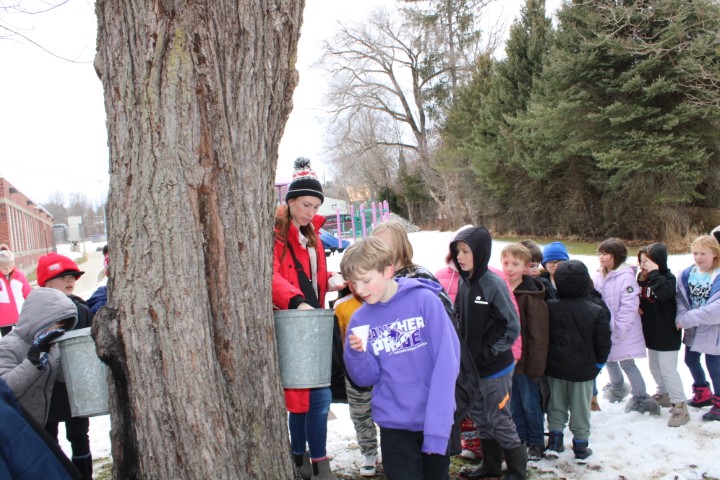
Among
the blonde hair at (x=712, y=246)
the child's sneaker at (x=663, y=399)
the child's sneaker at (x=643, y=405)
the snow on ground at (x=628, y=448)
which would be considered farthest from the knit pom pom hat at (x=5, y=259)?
the blonde hair at (x=712, y=246)

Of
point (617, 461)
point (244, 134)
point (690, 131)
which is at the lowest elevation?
point (617, 461)

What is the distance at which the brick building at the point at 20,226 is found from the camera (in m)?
27.1

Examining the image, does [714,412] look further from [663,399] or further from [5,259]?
[5,259]

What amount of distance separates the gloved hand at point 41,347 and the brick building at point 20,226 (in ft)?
94.5

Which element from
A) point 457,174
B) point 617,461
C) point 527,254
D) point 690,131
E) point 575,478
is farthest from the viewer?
point 457,174

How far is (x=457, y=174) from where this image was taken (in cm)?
2728

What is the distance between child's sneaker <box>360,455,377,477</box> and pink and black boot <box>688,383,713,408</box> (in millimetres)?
2834

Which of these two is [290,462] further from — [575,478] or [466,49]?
[466,49]

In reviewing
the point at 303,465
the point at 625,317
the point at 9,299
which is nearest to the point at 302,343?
the point at 303,465

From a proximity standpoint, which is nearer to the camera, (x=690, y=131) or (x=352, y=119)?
(x=690, y=131)

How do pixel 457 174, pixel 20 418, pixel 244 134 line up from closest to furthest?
1. pixel 20 418
2. pixel 244 134
3. pixel 457 174

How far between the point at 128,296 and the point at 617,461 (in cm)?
324

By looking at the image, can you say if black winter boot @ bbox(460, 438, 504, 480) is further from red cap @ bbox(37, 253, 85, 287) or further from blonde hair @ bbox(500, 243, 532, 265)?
red cap @ bbox(37, 253, 85, 287)

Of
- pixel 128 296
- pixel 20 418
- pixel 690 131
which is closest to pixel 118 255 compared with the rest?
pixel 128 296
